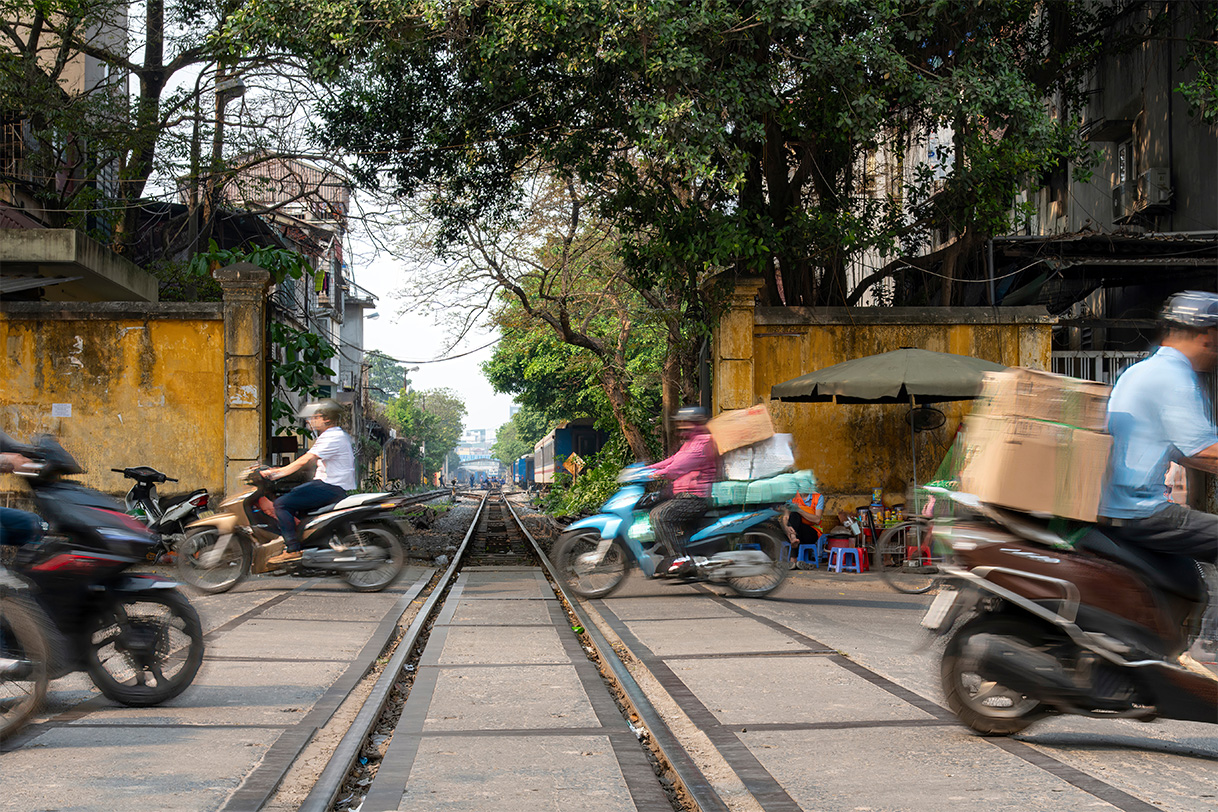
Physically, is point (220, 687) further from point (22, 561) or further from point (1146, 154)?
point (1146, 154)

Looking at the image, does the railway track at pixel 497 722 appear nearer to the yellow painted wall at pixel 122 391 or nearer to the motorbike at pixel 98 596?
the motorbike at pixel 98 596

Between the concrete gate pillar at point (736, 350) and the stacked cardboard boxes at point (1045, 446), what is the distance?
27.8 feet

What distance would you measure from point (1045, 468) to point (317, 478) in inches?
280

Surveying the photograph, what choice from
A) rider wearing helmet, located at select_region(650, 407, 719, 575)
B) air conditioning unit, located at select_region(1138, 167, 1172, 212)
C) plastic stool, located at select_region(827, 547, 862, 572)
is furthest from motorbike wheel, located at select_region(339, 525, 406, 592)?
air conditioning unit, located at select_region(1138, 167, 1172, 212)

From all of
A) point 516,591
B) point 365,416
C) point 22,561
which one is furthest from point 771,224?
point 365,416

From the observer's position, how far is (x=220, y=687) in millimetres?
5613

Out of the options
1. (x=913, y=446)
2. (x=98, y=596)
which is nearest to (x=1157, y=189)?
(x=913, y=446)

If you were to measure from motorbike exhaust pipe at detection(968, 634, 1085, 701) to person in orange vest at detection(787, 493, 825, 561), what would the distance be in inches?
306

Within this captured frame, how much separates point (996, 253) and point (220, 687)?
12039 mm

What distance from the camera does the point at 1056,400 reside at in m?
4.25

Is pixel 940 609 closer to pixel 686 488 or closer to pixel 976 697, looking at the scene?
pixel 976 697

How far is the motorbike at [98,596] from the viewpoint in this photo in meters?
4.72

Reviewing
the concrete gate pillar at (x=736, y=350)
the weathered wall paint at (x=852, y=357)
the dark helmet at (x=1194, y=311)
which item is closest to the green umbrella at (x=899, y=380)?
the concrete gate pillar at (x=736, y=350)

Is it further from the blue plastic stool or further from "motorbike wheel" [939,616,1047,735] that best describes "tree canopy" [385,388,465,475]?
"motorbike wheel" [939,616,1047,735]
